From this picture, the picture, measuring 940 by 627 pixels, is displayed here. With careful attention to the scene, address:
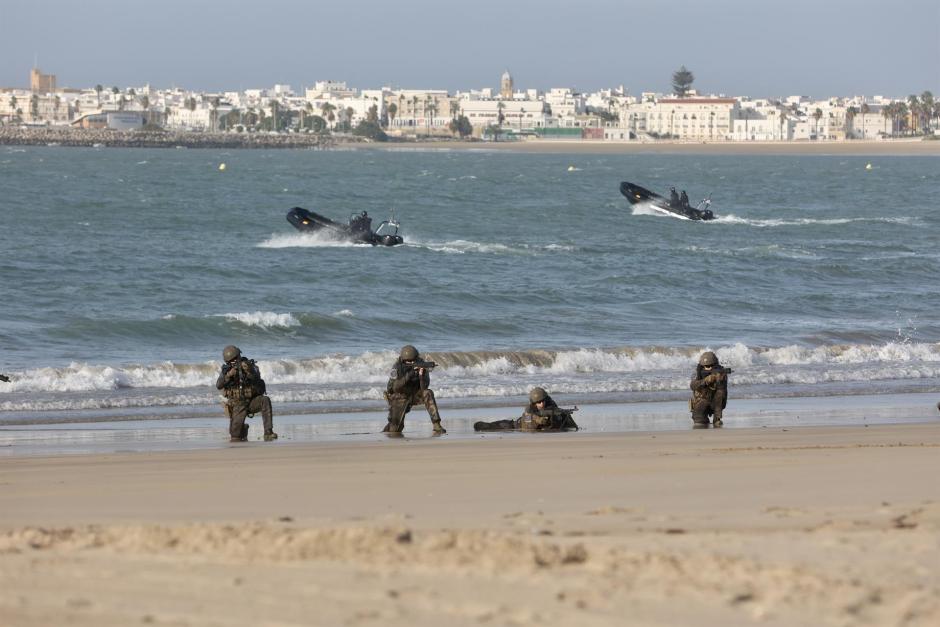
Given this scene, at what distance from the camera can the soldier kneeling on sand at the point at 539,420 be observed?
41.4 ft

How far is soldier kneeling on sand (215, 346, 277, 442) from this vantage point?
1202cm

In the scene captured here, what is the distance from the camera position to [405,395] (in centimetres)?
1252

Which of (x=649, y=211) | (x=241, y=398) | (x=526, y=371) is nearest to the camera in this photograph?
(x=241, y=398)

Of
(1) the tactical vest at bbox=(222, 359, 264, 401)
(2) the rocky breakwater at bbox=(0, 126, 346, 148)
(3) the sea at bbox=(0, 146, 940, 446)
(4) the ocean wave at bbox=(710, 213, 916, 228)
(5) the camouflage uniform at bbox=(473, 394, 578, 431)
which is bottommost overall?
(3) the sea at bbox=(0, 146, 940, 446)

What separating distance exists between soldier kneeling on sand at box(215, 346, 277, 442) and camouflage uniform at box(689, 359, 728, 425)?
13.0ft

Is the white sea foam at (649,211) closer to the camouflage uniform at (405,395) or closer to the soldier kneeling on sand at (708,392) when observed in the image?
the soldier kneeling on sand at (708,392)

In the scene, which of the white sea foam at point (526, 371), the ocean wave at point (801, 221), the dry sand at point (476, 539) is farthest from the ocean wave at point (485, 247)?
the dry sand at point (476, 539)

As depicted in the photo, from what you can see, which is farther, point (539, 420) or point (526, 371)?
point (526, 371)

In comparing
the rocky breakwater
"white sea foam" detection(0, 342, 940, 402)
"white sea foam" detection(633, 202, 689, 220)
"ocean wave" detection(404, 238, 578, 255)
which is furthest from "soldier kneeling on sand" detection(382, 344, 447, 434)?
the rocky breakwater

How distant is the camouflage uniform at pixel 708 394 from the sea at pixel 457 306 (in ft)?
9.35

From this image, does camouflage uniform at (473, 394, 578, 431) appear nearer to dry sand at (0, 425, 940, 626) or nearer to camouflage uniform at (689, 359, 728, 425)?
camouflage uniform at (689, 359, 728, 425)

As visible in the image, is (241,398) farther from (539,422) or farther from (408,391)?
(539,422)

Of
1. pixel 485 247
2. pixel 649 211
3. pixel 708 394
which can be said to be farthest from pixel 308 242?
pixel 708 394

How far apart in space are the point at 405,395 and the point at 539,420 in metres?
1.22
